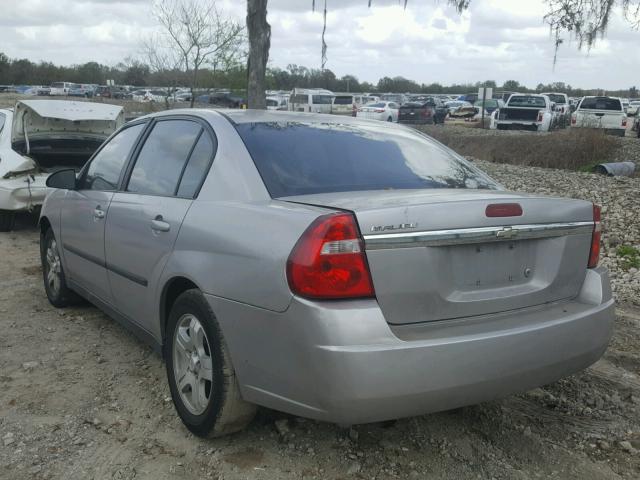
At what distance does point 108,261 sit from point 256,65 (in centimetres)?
914

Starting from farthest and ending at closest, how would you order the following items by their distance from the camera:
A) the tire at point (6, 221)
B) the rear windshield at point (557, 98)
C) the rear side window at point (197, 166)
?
the rear windshield at point (557, 98) → the tire at point (6, 221) → the rear side window at point (197, 166)

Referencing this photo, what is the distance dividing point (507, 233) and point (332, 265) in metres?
0.81

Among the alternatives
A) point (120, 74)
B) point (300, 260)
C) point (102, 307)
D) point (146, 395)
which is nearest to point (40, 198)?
point (102, 307)

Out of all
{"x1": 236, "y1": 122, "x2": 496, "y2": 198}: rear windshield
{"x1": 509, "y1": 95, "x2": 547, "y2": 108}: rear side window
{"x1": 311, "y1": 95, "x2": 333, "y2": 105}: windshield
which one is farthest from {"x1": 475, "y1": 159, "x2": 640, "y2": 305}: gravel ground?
{"x1": 311, "y1": 95, "x2": 333, "y2": 105}: windshield

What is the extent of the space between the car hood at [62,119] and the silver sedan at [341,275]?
5.11m

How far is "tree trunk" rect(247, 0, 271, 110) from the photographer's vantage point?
12.0 m

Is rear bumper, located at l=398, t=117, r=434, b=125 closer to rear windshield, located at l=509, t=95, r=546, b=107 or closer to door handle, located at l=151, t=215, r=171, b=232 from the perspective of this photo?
rear windshield, located at l=509, t=95, r=546, b=107

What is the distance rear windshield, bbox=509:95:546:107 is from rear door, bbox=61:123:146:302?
74.8 feet

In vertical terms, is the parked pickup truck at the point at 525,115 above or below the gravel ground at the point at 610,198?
above

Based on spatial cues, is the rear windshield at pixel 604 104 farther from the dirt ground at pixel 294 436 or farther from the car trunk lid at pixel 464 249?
the car trunk lid at pixel 464 249

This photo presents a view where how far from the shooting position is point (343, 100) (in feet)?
116

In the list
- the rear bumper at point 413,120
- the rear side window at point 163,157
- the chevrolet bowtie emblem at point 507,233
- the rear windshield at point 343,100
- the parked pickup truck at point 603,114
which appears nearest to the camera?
the chevrolet bowtie emblem at point 507,233

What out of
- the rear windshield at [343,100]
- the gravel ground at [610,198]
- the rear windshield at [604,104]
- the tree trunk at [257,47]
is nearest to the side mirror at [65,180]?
the gravel ground at [610,198]

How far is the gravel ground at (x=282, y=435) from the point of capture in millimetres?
2992
